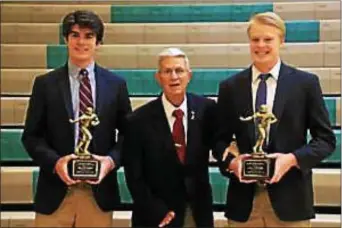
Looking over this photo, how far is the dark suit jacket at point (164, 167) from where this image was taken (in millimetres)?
2096

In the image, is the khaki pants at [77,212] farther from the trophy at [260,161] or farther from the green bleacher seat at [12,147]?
the green bleacher seat at [12,147]

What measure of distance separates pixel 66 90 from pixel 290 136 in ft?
2.24

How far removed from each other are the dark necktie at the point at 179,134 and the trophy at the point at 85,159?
0.79ft

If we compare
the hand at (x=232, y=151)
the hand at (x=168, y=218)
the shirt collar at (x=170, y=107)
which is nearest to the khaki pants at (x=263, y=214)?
the hand at (x=232, y=151)

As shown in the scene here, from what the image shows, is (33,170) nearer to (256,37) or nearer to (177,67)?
(177,67)

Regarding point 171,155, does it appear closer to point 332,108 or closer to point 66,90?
point 66,90

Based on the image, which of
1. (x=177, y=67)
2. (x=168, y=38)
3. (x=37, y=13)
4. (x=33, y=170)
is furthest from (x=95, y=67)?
(x=37, y=13)

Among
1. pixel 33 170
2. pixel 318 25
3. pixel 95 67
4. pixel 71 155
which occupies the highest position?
pixel 318 25

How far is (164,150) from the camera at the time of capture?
82.4 inches

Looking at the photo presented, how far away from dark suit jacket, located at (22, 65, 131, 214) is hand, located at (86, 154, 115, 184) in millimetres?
28

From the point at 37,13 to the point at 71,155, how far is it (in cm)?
240

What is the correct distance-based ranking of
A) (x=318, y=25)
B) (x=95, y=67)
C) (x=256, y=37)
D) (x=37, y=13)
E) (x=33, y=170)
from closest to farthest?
(x=256, y=37) < (x=95, y=67) < (x=33, y=170) < (x=318, y=25) < (x=37, y=13)

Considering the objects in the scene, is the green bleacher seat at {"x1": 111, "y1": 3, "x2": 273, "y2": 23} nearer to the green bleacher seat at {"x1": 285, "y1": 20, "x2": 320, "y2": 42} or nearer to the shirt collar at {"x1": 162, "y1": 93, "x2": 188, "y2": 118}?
the green bleacher seat at {"x1": 285, "y1": 20, "x2": 320, "y2": 42}

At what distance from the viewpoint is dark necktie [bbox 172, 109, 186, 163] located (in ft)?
6.91
